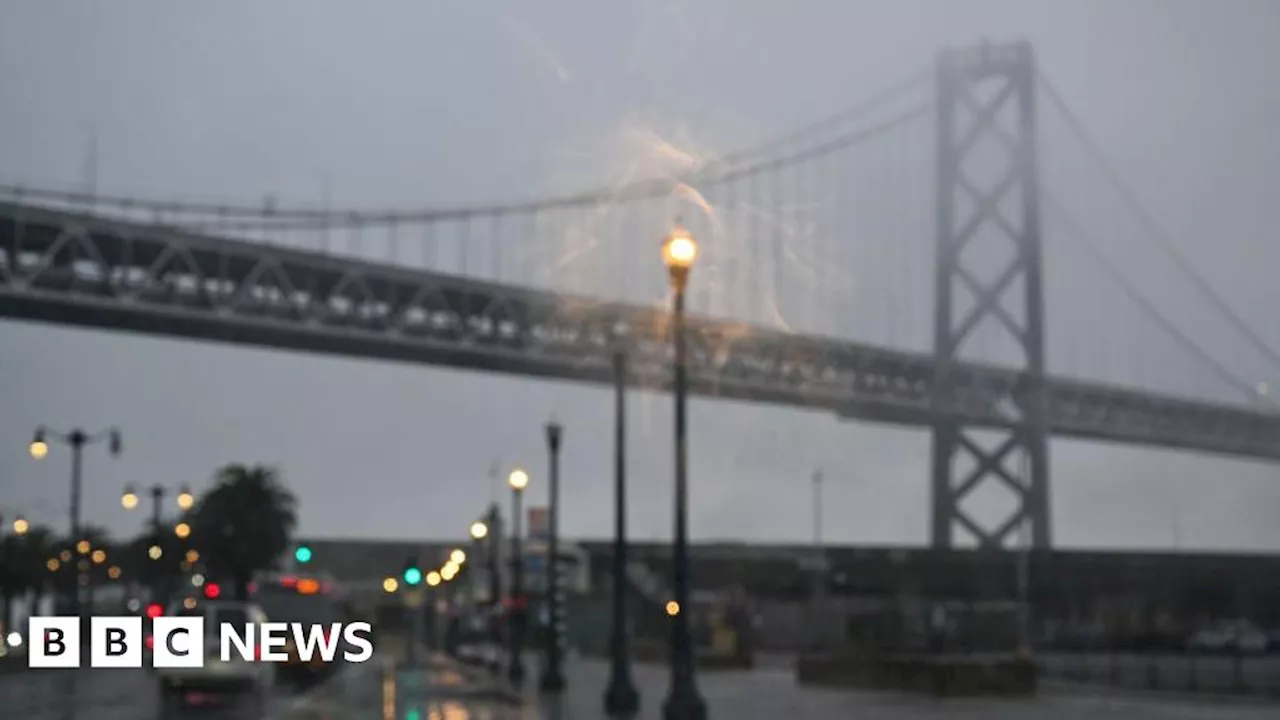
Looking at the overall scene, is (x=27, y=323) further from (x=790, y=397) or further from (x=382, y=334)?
(x=790, y=397)

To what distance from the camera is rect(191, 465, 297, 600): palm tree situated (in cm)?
8806

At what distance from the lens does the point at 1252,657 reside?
51.2 metres

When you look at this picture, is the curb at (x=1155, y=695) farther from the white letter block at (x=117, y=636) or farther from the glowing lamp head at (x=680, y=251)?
the white letter block at (x=117, y=636)

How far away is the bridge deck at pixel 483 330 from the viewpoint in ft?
232

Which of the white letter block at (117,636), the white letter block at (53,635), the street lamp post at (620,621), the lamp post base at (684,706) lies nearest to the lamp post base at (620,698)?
the street lamp post at (620,621)

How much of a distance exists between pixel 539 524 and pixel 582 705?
8.08 meters

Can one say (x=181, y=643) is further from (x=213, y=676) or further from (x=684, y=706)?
(x=684, y=706)

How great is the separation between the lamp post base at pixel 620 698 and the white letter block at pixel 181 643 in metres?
6.47

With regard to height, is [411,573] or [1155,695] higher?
[411,573]

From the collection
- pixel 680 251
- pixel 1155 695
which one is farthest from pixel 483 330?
pixel 680 251

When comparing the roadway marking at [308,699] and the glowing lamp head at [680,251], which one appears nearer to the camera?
the glowing lamp head at [680,251]

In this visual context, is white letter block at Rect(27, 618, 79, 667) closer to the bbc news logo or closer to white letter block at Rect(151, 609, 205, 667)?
the bbc news logo

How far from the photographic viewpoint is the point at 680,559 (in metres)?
24.7

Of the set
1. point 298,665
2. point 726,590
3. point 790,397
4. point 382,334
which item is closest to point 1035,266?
point 790,397
